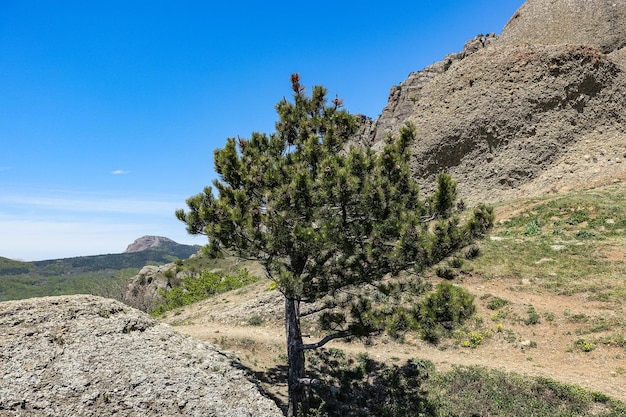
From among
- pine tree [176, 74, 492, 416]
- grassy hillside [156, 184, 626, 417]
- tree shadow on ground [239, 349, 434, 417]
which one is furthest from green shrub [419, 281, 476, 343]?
tree shadow on ground [239, 349, 434, 417]

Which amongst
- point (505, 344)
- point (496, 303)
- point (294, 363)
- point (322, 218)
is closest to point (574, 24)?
point (496, 303)

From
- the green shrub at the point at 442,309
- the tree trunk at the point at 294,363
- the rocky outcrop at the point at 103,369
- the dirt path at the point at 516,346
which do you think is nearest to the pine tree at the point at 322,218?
the tree trunk at the point at 294,363

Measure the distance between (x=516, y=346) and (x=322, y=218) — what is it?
12494 mm

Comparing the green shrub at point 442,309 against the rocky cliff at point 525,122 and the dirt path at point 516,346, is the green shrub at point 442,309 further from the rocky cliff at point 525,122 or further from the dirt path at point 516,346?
the rocky cliff at point 525,122

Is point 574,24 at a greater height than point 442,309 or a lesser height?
greater

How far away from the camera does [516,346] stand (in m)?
16.7

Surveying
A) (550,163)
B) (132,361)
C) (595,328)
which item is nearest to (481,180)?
(550,163)

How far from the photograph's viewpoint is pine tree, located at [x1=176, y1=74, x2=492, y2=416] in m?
9.79

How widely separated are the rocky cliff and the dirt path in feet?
66.3

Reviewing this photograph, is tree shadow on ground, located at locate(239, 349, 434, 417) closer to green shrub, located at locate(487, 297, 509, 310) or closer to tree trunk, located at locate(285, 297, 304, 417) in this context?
tree trunk, located at locate(285, 297, 304, 417)

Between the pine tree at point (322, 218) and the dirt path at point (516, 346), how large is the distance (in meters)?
6.99

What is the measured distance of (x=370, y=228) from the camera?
33.2 feet

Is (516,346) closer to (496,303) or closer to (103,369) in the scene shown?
(496,303)

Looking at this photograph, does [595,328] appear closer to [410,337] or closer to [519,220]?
[410,337]
